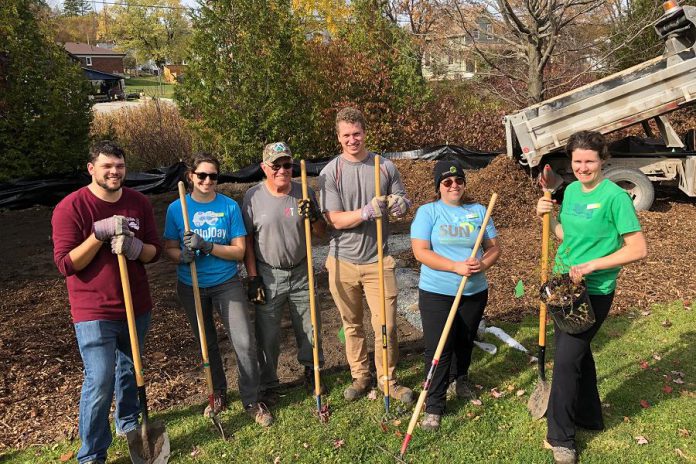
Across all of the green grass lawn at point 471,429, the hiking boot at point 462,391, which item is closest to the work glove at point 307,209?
the green grass lawn at point 471,429

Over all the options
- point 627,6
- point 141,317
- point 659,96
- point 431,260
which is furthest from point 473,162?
point 141,317

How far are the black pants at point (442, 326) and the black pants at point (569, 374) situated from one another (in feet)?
1.95

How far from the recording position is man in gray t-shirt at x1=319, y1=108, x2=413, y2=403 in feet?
12.3

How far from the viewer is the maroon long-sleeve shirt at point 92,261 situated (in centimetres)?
314

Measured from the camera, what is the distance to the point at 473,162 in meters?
12.8

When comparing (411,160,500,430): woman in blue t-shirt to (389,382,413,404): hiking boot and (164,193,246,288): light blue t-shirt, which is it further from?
(164,193,246,288): light blue t-shirt

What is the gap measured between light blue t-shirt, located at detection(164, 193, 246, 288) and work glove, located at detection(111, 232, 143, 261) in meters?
0.45

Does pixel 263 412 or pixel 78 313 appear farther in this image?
pixel 263 412

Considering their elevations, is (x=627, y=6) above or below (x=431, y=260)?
above

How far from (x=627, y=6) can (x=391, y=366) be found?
16.1 meters

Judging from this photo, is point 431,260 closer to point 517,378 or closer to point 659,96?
point 517,378

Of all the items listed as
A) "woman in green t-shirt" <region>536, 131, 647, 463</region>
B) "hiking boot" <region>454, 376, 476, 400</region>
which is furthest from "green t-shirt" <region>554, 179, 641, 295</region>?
"hiking boot" <region>454, 376, 476, 400</region>

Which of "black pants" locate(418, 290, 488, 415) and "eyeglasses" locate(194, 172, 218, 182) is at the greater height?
"eyeglasses" locate(194, 172, 218, 182)

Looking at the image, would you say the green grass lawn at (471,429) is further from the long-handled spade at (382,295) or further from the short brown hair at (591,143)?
the short brown hair at (591,143)
